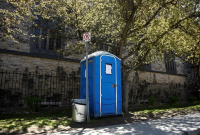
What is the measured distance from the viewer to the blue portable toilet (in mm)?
6211

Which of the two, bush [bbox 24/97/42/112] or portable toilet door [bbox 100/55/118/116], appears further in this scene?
bush [bbox 24/97/42/112]

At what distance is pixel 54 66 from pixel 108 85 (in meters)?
6.96

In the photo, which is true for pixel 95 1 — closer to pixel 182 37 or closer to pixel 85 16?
pixel 85 16

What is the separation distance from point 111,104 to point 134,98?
10356mm

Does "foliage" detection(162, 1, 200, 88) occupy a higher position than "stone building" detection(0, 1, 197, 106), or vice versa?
"foliage" detection(162, 1, 200, 88)

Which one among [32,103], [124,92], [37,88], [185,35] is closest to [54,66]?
[37,88]

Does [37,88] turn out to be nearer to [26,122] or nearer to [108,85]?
[26,122]

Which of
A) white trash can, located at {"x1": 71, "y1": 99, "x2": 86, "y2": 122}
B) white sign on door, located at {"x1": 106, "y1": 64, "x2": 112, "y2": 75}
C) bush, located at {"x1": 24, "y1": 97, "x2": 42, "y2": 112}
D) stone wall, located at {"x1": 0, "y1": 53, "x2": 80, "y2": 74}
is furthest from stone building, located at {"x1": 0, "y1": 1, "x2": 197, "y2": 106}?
white sign on door, located at {"x1": 106, "y1": 64, "x2": 112, "y2": 75}

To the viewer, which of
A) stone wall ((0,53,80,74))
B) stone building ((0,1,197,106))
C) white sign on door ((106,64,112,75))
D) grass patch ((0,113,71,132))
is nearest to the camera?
grass patch ((0,113,71,132))

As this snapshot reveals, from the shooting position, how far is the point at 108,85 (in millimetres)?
6570

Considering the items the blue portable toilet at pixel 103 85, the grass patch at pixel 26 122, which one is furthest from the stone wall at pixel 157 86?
the grass patch at pixel 26 122

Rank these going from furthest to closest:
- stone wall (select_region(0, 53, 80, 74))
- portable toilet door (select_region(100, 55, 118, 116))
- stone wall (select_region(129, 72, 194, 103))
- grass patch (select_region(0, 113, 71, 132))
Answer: stone wall (select_region(129, 72, 194, 103))
stone wall (select_region(0, 53, 80, 74))
portable toilet door (select_region(100, 55, 118, 116))
grass patch (select_region(0, 113, 71, 132))

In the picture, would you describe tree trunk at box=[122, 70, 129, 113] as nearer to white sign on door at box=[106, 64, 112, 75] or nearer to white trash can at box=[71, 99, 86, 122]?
white sign on door at box=[106, 64, 112, 75]

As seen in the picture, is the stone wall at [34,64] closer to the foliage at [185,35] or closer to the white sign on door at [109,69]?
the white sign on door at [109,69]
